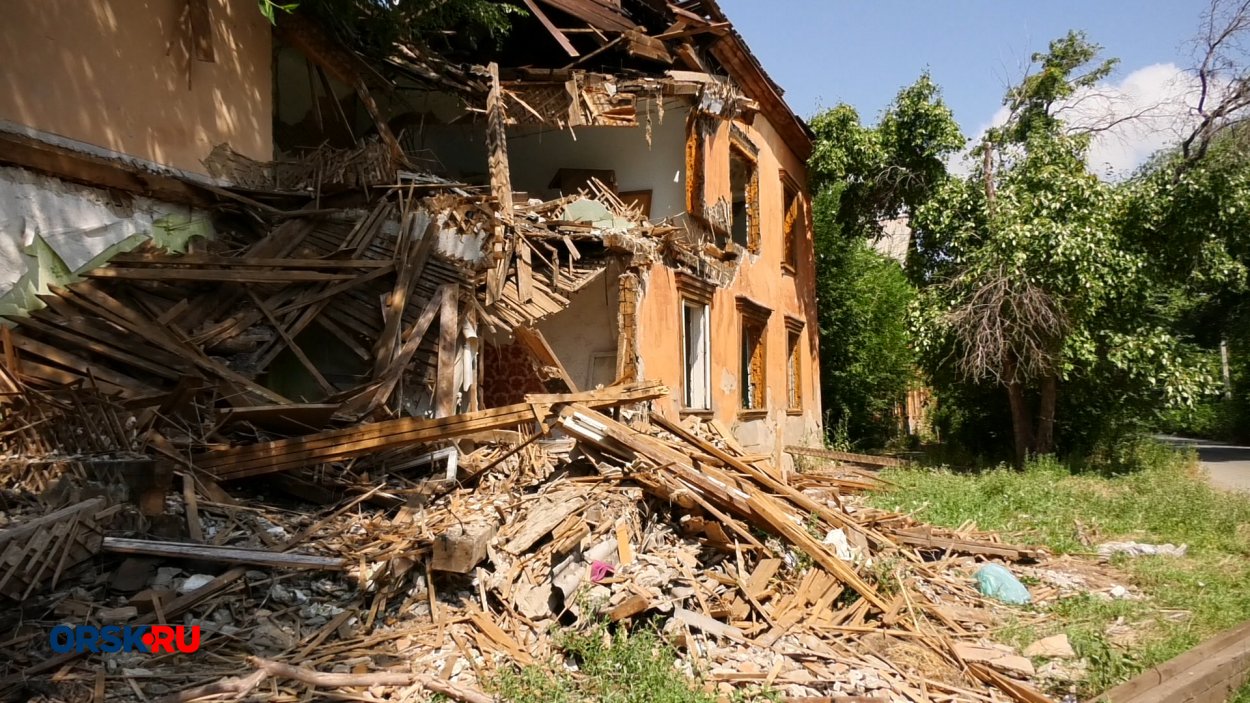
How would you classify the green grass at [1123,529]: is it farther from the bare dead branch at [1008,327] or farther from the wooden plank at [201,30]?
the wooden plank at [201,30]

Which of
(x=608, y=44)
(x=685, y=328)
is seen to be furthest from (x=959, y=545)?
(x=608, y=44)

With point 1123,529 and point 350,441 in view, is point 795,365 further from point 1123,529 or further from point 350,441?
point 350,441

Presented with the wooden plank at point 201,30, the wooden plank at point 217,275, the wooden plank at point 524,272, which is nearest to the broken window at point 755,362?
the wooden plank at point 524,272

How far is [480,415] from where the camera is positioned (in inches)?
277

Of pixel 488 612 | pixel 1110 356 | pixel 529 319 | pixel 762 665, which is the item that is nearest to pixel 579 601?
pixel 488 612

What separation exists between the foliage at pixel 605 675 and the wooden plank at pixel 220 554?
53.3 inches

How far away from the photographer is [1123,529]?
976cm

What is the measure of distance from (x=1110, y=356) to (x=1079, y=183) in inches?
114

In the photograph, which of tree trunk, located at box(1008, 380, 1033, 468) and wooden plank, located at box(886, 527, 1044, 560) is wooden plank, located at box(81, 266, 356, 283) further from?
tree trunk, located at box(1008, 380, 1033, 468)

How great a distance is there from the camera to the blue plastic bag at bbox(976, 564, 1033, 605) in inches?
271

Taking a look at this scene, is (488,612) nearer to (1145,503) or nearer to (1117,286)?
(1145,503)

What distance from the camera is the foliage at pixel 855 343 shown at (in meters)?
21.3

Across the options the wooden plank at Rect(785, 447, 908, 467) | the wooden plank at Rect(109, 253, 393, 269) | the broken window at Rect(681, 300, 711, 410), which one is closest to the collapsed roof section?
the wooden plank at Rect(109, 253, 393, 269)

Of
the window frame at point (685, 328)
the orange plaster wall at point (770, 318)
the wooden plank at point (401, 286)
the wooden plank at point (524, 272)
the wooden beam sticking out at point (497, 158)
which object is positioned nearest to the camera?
the wooden plank at point (401, 286)
